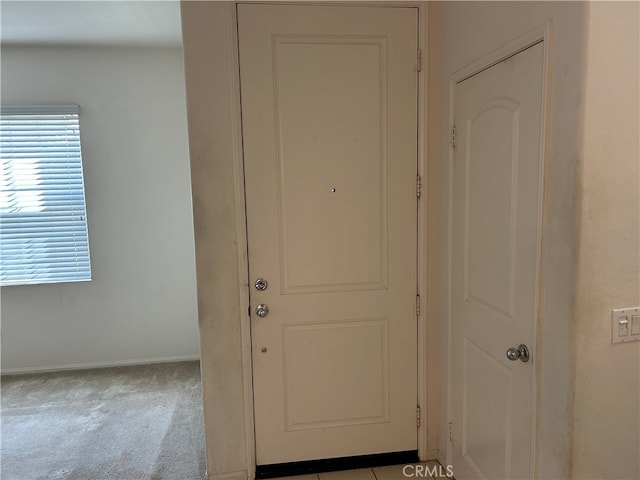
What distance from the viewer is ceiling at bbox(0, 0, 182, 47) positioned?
2555 mm

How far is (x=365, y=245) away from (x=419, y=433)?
104cm

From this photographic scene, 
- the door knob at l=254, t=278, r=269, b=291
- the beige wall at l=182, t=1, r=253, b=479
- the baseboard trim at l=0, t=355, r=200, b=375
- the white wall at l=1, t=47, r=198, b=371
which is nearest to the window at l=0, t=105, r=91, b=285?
the white wall at l=1, t=47, r=198, b=371

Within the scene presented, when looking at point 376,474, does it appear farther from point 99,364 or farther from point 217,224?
point 99,364

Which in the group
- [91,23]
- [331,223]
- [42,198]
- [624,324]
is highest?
[91,23]

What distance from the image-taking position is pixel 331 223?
2.08 meters

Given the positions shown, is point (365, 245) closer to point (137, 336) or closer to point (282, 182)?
point (282, 182)

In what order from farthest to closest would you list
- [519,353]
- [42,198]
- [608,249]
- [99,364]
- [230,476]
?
[99,364]
[42,198]
[230,476]
[519,353]
[608,249]

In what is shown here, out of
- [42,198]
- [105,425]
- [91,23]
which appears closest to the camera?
[105,425]

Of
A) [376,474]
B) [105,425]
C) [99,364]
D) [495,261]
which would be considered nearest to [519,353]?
[495,261]

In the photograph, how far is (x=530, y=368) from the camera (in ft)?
4.96

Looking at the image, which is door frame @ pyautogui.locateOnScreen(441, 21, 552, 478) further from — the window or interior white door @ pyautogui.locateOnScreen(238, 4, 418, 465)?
the window

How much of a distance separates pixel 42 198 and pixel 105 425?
1.82 meters

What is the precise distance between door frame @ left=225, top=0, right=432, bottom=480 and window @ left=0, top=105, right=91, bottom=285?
6.64 feet

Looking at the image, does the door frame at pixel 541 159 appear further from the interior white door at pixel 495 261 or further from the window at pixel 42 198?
the window at pixel 42 198
